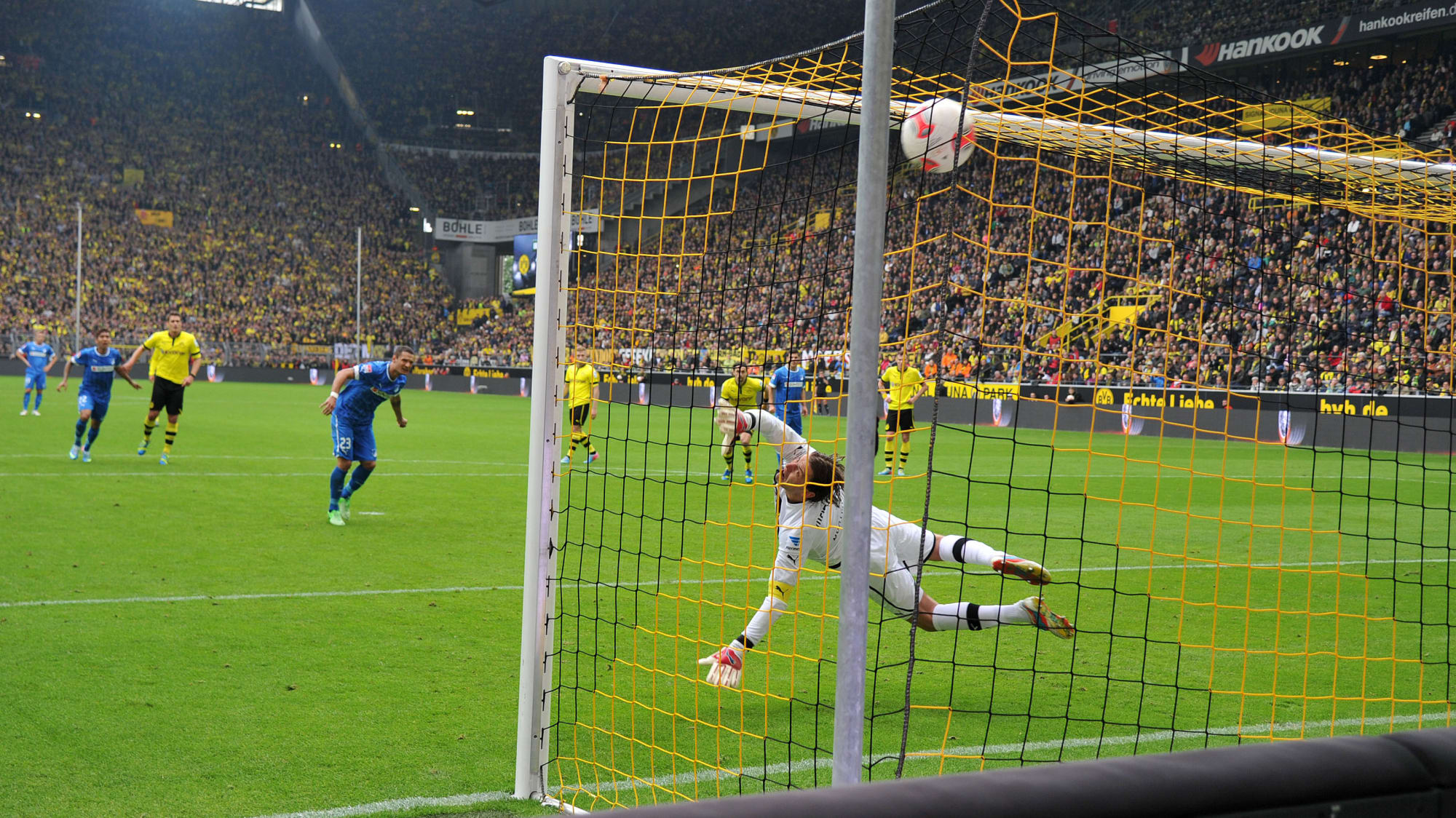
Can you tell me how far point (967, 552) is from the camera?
17.8 feet

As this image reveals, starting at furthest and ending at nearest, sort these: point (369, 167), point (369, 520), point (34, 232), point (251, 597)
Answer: point (369, 167)
point (34, 232)
point (369, 520)
point (251, 597)

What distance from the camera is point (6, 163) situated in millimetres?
51031

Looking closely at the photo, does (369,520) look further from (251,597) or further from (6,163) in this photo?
(6,163)

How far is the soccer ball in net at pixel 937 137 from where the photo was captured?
4387 millimetres

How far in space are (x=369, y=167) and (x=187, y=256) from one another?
1184 cm

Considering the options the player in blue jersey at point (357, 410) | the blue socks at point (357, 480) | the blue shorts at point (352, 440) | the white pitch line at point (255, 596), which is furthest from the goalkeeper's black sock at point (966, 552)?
the blue socks at point (357, 480)

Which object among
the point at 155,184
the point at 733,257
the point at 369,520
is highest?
the point at 155,184

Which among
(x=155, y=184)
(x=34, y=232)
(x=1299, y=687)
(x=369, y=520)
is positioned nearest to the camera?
(x=1299, y=687)

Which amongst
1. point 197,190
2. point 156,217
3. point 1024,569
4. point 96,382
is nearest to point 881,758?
point 1024,569

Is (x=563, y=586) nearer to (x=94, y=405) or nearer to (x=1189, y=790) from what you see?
(x=1189, y=790)

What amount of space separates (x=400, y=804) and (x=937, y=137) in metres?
3.15

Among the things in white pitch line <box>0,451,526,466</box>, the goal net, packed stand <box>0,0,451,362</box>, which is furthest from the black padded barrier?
packed stand <box>0,0,451,362</box>

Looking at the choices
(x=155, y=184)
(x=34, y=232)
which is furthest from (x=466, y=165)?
(x=34, y=232)

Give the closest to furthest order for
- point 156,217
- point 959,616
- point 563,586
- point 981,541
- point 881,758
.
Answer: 1. point 881,758
2. point 959,616
3. point 563,586
4. point 981,541
5. point 156,217
